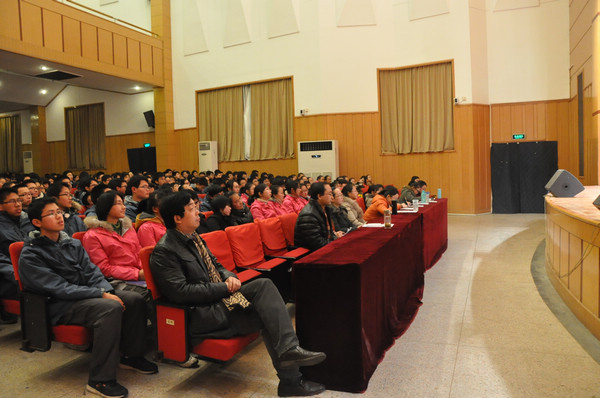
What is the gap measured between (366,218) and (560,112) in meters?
7.97

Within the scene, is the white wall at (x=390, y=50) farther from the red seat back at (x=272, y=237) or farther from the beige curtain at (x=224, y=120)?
the red seat back at (x=272, y=237)

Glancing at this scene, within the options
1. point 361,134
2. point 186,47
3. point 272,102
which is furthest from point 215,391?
point 186,47

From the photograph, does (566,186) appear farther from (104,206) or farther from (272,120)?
(272,120)

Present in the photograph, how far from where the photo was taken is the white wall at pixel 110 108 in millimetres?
14531

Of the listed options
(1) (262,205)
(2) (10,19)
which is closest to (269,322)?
(1) (262,205)

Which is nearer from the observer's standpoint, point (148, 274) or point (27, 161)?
point (148, 274)

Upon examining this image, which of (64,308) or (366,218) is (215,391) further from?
(366,218)

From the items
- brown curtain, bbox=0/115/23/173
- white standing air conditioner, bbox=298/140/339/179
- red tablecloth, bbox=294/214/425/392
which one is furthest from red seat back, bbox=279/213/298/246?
brown curtain, bbox=0/115/23/173

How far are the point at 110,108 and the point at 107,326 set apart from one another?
14161 millimetres

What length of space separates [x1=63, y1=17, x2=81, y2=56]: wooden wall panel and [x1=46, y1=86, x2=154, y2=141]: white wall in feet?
11.4

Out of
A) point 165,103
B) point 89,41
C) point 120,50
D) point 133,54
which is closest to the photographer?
point 89,41

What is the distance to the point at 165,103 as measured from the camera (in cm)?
1368

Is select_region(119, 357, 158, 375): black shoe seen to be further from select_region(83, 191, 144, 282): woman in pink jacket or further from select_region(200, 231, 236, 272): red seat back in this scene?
select_region(200, 231, 236, 272): red seat back

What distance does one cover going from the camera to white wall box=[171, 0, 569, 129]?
10633 millimetres
